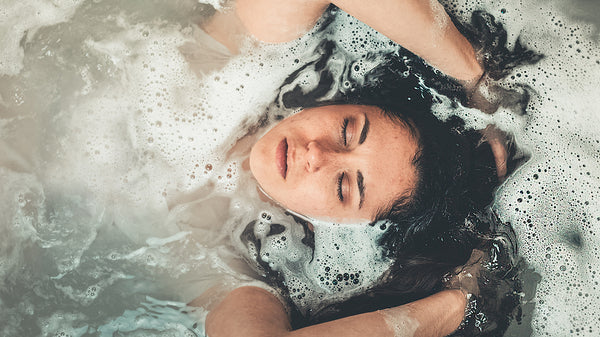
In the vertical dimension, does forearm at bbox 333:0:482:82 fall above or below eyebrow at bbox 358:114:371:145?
above

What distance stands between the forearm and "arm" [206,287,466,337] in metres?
0.70

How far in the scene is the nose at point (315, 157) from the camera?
106cm

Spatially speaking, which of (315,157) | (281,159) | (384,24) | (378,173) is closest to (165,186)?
(281,159)

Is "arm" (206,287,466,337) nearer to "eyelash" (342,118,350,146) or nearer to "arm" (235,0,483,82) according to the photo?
"eyelash" (342,118,350,146)

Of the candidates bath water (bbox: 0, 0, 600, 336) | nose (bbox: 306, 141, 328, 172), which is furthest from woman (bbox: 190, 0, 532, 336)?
bath water (bbox: 0, 0, 600, 336)

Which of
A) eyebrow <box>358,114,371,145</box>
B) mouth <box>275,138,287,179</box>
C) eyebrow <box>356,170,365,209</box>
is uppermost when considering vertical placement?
eyebrow <box>358,114,371,145</box>

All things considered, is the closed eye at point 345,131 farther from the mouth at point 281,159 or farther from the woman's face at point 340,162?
the mouth at point 281,159

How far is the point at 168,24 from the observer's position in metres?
1.47

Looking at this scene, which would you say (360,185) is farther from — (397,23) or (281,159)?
(397,23)

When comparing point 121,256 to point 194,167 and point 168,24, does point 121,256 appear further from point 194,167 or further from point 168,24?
point 168,24

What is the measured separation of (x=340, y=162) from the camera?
1.09 m

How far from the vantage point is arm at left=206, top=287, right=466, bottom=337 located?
1161 millimetres

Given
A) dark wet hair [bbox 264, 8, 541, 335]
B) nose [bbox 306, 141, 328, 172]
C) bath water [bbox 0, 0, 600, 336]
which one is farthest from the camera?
bath water [bbox 0, 0, 600, 336]

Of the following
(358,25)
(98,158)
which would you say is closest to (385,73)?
(358,25)
